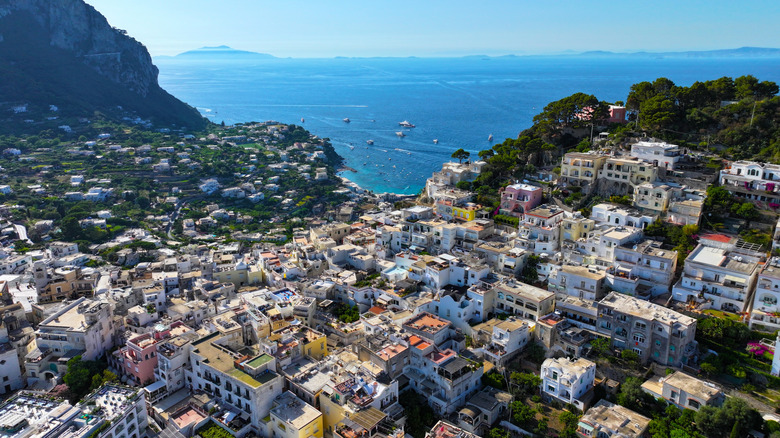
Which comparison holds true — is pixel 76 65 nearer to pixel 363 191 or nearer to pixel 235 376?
pixel 363 191

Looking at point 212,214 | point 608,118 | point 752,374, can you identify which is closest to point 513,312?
point 752,374

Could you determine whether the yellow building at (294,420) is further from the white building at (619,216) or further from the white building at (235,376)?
the white building at (619,216)

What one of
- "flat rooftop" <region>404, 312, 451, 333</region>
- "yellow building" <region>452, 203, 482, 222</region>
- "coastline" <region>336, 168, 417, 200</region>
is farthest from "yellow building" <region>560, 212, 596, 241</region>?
"coastline" <region>336, 168, 417, 200</region>

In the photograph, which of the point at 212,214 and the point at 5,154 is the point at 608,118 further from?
the point at 5,154

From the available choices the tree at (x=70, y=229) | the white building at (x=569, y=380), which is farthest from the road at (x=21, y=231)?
the white building at (x=569, y=380)

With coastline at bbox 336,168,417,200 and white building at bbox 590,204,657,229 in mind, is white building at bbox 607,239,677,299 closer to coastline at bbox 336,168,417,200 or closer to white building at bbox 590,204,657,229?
white building at bbox 590,204,657,229

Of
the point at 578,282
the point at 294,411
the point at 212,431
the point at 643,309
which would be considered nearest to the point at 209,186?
→ the point at 212,431
